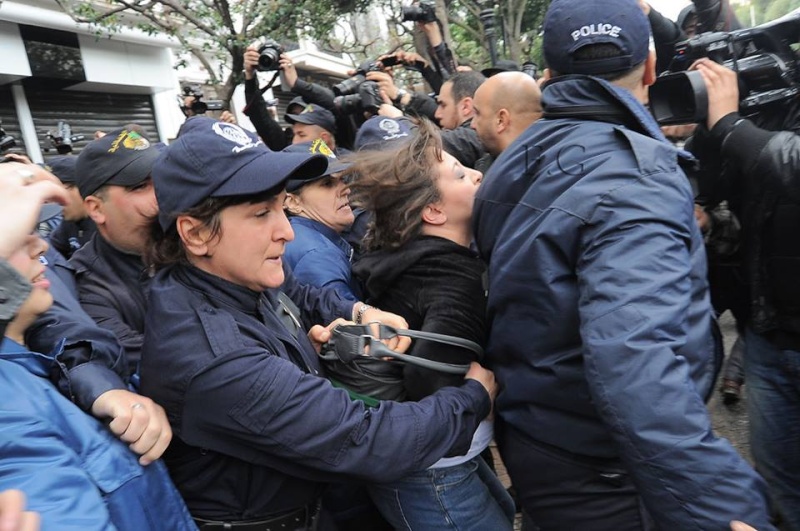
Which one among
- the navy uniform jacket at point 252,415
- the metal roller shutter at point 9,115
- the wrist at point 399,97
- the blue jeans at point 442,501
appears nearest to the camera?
the navy uniform jacket at point 252,415

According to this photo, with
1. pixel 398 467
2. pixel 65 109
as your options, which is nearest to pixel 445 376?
pixel 398 467

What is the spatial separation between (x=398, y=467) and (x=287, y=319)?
539 mm

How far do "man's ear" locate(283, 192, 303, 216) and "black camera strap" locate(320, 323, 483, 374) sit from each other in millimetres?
1122

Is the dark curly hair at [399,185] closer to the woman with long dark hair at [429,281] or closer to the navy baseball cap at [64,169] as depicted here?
the woman with long dark hair at [429,281]

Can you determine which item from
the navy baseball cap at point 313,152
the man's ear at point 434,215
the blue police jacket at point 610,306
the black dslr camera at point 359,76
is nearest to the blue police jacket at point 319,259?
the navy baseball cap at point 313,152

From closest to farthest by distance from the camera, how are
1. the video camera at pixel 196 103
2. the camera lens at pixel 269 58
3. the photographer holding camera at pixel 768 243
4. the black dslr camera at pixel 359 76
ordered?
the photographer holding camera at pixel 768 243 → the black dslr camera at pixel 359 76 → the camera lens at pixel 269 58 → the video camera at pixel 196 103

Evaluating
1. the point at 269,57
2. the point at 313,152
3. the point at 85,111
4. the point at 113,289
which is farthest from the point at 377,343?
the point at 85,111

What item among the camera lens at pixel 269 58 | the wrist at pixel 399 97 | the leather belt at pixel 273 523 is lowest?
the leather belt at pixel 273 523

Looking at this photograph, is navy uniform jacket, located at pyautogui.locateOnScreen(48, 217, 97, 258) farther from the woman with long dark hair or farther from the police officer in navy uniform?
the woman with long dark hair

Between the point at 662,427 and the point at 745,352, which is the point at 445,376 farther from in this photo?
the point at 745,352

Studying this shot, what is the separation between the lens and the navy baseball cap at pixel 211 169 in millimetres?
1309

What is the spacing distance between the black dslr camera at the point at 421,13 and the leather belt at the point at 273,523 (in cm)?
364

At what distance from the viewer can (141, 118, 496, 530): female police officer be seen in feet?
4.01

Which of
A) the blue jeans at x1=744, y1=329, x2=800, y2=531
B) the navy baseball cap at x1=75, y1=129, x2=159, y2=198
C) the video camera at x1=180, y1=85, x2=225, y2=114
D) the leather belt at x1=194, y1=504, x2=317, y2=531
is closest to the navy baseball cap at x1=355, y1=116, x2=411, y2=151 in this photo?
the navy baseball cap at x1=75, y1=129, x2=159, y2=198
